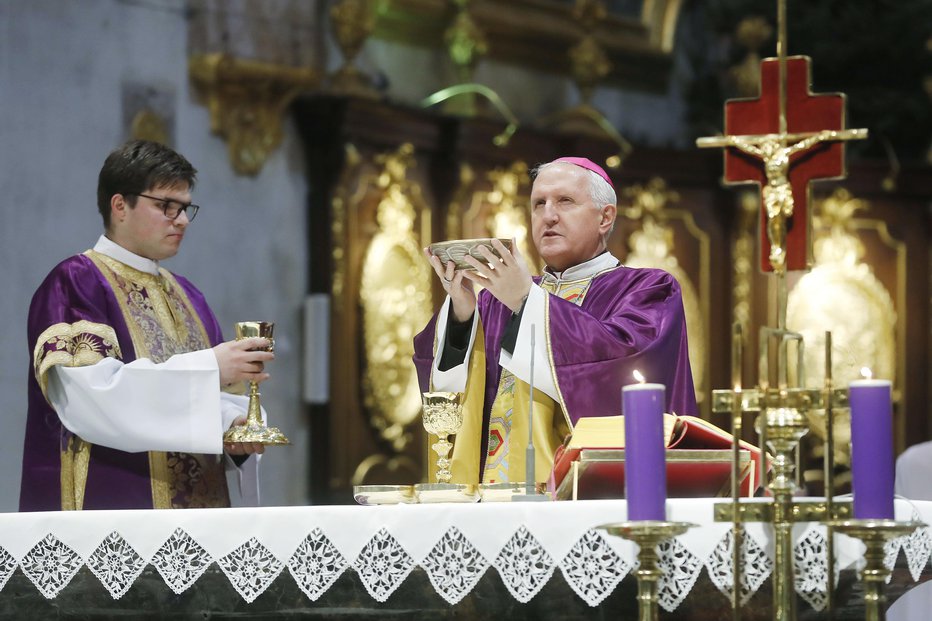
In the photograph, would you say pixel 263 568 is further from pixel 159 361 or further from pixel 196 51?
pixel 196 51

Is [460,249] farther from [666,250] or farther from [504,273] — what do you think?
[666,250]

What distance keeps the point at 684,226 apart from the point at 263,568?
7247mm

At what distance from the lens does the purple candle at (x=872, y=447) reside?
2750 mm

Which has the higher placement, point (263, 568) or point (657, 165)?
point (657, 165)

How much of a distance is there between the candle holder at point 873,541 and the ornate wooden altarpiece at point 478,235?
5517 millimetres

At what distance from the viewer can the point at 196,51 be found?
25.5 feet

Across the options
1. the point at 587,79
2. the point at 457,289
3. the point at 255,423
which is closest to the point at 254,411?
the point at 255,423

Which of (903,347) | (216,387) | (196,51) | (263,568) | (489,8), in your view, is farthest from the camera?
(903,347)

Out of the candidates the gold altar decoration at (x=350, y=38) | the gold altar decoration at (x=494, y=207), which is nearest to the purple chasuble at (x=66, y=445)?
the gold altar decoration at (x=350, y=38)

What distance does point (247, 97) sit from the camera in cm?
795

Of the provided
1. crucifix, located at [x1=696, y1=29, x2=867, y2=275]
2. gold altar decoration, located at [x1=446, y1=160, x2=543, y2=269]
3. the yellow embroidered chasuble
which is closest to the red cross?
crucifix, located at [x1=696, y1=29, x2=867, y2=275]

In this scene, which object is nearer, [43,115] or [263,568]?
[263,568]

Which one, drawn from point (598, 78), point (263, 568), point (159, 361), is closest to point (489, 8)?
point (598, 78)

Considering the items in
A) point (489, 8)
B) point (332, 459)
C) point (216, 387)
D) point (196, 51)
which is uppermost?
point (489, 8)
